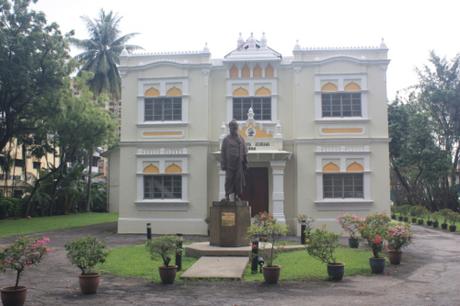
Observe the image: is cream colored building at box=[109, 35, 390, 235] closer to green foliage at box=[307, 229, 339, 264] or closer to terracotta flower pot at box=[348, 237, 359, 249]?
terracotta flower pot at box=[348, 237, 359, 249]

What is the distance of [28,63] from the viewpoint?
2345cm

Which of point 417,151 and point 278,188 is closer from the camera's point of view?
point 278,188

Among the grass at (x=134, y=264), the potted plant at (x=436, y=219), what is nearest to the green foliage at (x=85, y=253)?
the grass at (x=134, y=264)

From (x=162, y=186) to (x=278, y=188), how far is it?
17.1 feet

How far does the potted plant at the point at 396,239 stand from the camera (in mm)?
12766

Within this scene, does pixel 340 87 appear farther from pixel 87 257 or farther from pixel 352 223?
pixel 87 257

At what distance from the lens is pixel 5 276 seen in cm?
1180

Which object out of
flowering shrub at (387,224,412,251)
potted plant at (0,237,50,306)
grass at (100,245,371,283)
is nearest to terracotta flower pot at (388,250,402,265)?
flowering shrub at (387,224,412,251)

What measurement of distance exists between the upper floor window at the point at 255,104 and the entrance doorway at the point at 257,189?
2.41 m

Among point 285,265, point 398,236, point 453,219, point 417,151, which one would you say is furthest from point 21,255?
point 417,151

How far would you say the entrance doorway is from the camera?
72.9ft

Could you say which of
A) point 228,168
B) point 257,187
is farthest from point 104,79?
point 228,168

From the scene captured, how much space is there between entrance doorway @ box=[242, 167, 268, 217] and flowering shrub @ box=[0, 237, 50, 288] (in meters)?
14.1

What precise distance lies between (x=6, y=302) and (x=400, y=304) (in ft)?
21.7
